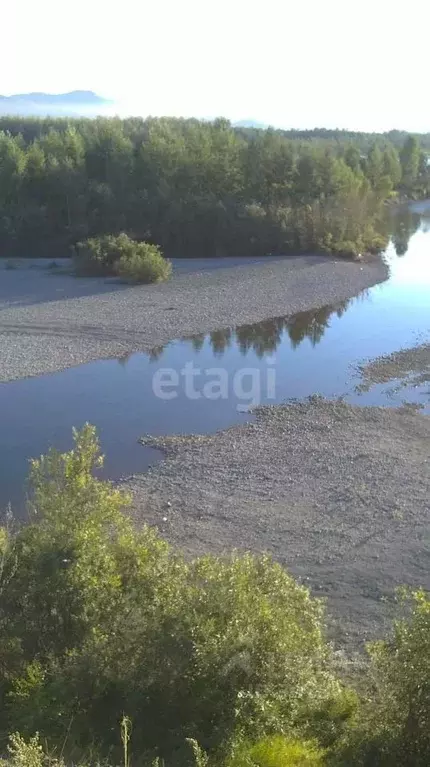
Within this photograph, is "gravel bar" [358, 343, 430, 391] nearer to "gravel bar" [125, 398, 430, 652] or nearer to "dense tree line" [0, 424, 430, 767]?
"gravel bar" [125, 398, 430, 652]

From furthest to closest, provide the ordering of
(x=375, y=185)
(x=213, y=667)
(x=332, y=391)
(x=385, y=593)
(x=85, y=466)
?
1. (x=375, y=185)
2. (x=332, y=391)
3. (x=385, y=593)
4. (x=85, y=466)
5. (x=213, y=667)

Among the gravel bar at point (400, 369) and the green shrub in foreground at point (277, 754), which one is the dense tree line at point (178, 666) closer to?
the green shrub in foreground at point (277, 754)

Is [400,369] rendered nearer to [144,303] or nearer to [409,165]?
[144,303]

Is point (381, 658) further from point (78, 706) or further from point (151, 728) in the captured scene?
point (78, 706)

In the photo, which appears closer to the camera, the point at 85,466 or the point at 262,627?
the point at 262,627


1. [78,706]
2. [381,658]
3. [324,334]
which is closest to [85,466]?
[78,706]

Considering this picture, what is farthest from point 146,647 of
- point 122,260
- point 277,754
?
point 122,260

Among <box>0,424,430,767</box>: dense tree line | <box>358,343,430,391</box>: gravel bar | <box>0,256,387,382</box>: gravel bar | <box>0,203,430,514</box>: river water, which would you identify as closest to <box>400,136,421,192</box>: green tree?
<box>0,256,387,382</box>: gravel bar
